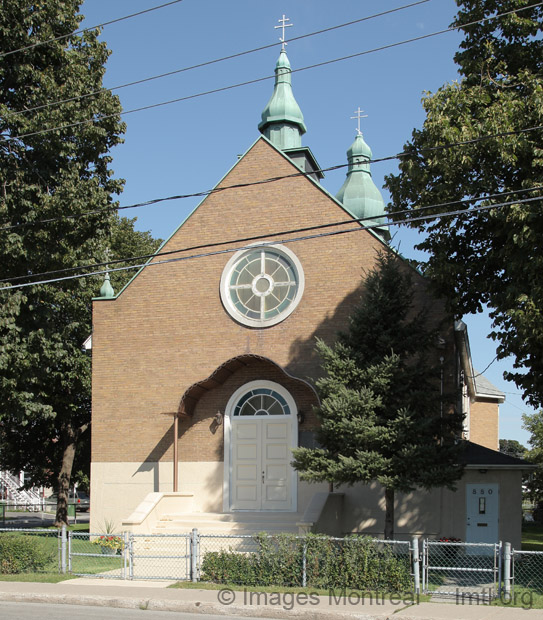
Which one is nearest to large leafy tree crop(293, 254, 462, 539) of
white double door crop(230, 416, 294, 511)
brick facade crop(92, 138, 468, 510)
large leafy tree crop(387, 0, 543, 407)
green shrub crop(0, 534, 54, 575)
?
large leafy tree crop(387, 0, 543, 407)

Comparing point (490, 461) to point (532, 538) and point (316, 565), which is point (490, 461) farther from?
point (532, 538)

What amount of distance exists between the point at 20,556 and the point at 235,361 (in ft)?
A: 25.3

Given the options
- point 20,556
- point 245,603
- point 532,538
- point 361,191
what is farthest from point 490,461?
point 361,191

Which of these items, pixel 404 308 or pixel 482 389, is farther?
pixel 482 389

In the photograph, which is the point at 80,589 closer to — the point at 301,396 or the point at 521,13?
the point at 301,396

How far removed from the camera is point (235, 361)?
2147 centimetres

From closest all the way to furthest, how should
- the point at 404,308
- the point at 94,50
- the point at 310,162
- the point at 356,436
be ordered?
the point at 356,436
the point at 404,308
the point at 94,50
the point at 310,162

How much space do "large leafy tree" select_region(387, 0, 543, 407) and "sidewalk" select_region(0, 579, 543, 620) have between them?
5.33 metres

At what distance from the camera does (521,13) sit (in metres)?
17.3

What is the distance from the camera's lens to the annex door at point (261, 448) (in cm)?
2158

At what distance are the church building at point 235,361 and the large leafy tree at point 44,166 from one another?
75.8 inches

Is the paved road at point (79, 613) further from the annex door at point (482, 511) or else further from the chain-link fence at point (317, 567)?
the annex door at point (482, 511)

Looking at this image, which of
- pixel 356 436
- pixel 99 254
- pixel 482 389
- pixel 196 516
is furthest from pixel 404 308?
pixel 482 389

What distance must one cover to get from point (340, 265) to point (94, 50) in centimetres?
952
